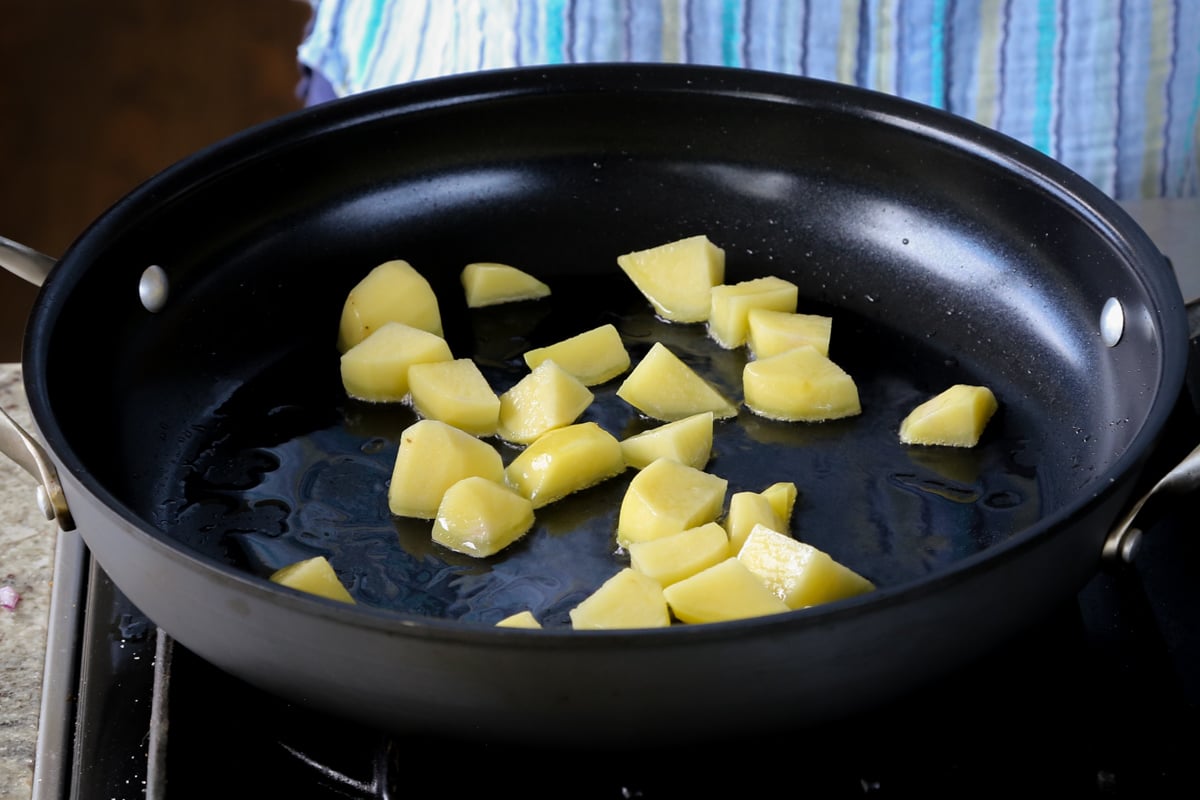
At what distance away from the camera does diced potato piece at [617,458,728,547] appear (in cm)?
90

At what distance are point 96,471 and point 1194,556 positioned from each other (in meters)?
0.80

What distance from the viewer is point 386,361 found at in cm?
107

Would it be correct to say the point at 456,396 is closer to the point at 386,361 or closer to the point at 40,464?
the point at 386,361

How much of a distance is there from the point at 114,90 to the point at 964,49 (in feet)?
6.55

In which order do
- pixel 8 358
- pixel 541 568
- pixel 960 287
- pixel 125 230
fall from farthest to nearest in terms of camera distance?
pixel 8 358 → pixel 960 287 → pixel 125 230 → pixel 541 568

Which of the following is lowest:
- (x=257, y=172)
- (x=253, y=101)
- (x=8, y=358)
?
(x=8, y=358)

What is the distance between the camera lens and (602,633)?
0.61 meters

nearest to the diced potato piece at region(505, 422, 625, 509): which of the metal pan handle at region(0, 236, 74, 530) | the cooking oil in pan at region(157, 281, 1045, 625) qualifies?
the cooking oil in pan at region(157, 281, 1045, 625)

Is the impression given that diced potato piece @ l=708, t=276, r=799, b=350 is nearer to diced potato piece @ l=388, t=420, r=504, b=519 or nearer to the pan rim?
the pan rim

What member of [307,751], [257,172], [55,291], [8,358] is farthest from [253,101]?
[307,751]

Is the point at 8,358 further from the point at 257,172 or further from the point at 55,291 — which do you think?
the point at 55,291

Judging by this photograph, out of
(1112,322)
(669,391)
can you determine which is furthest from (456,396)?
(1112,322)

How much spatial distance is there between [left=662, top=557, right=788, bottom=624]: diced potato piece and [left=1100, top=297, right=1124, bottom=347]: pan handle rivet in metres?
0.41

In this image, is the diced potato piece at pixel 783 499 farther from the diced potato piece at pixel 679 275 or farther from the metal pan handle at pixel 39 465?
the metal pan handle at pixel 39 465
